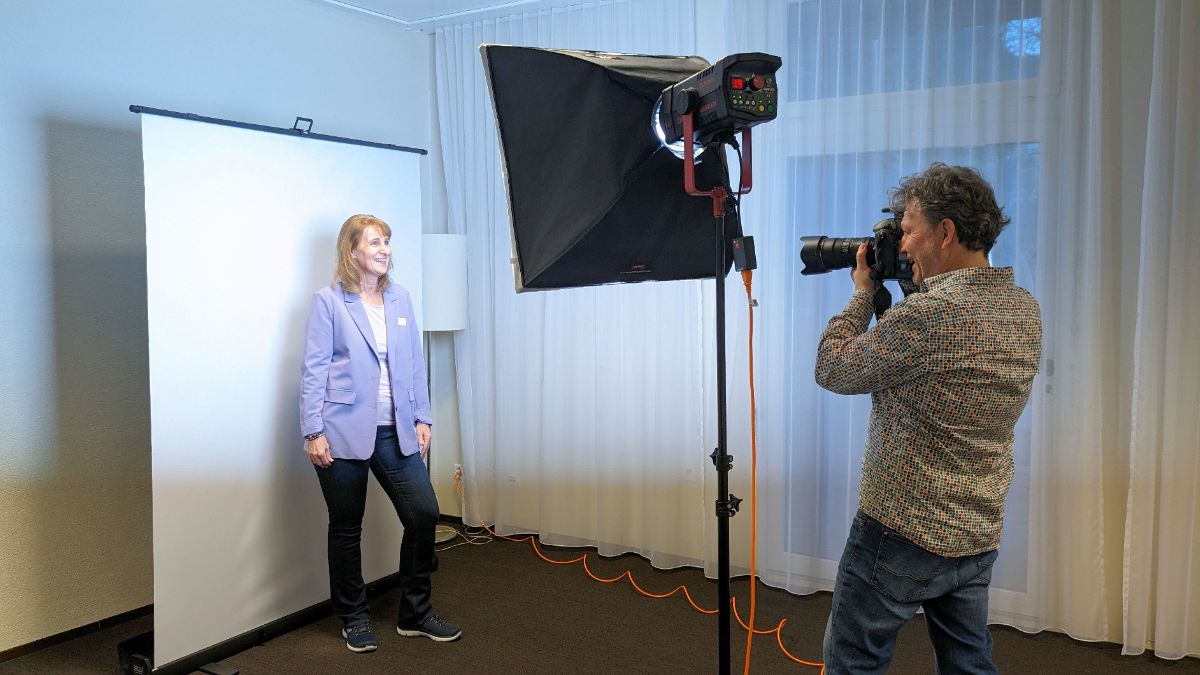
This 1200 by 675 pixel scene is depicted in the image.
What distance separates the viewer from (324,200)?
3346 millimetres

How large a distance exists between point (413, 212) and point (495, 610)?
1.62 metres

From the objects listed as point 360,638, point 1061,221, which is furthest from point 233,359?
point 1061,221

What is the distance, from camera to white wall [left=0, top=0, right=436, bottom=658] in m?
2.98

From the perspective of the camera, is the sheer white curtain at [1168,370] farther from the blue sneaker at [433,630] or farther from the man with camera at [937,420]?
the blue sneaker at [433,630]

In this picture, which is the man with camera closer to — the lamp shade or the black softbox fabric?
the black softbox fabric

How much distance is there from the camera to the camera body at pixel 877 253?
178cm

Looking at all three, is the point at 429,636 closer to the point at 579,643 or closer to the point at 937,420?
the point at 579,643

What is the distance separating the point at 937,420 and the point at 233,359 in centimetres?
234

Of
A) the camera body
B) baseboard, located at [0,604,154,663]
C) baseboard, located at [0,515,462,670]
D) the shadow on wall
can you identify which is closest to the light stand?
the camera body

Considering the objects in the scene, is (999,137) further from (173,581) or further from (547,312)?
(173,581)

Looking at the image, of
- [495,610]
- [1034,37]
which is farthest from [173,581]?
[1034,37]

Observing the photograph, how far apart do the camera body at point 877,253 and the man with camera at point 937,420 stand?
2 centimetres

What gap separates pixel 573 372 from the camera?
13.5 ft

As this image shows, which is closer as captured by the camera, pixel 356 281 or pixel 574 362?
pixel 356 281
